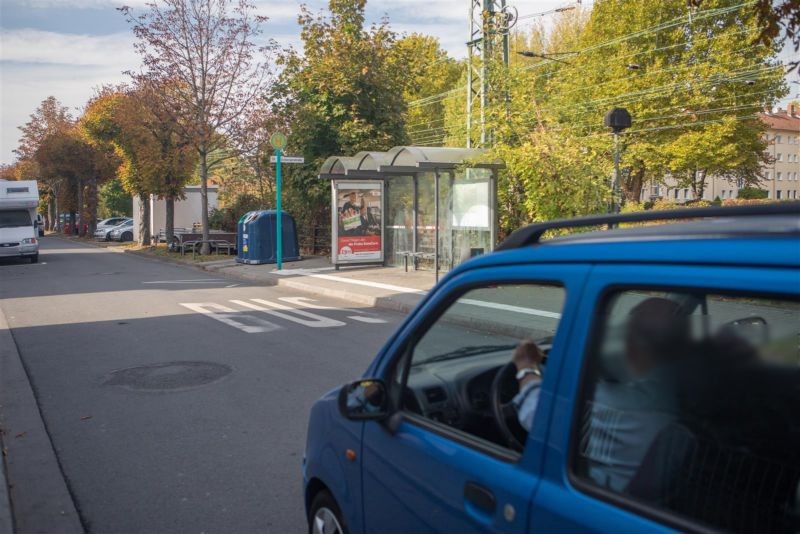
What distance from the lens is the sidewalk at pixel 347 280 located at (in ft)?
48.2

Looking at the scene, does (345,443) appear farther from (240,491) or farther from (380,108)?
(380,108)

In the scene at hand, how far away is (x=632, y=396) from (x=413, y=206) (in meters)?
18.4

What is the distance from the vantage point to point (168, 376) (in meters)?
8.13

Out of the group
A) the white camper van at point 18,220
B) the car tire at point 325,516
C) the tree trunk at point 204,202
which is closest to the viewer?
the car tire at point 325,516

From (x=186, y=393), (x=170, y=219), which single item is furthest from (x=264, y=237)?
(x=186, y=393)

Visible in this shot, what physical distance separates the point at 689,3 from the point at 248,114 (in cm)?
2290

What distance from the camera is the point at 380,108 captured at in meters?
25.5

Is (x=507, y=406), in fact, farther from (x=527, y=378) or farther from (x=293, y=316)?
(x=293, y=316)

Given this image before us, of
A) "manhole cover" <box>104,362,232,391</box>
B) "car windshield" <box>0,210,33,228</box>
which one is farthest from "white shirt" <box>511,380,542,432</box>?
"car windshield" <box>0,210,33,228</box>

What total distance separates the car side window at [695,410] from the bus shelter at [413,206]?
47.1 ft

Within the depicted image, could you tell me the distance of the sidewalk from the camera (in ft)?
48.2

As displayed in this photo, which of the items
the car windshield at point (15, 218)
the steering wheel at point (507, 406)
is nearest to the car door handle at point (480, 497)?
the steering wheel at point (507, 406)

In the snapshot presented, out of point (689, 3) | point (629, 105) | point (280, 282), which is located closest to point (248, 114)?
point (280, 282)

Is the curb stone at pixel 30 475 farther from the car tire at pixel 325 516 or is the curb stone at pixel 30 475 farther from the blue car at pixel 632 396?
the blue car at pixel 632 396
